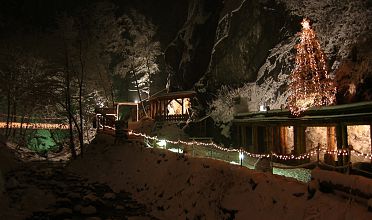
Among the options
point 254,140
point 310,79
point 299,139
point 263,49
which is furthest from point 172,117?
point 310,79

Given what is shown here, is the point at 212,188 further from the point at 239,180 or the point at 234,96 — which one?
the point at 234,96

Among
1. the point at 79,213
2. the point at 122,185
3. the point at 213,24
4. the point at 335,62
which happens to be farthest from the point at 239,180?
the point at 213,24

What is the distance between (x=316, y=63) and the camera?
68.4ft

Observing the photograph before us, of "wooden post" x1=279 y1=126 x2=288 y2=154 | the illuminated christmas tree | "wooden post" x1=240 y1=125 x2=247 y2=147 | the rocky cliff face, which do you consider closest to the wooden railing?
the rocky cliff face

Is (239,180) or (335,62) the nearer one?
(239,180)

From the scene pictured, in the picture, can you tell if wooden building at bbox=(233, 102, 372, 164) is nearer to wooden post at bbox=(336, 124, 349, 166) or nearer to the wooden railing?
wooden post at bbox=(336, 124, 349, 166)

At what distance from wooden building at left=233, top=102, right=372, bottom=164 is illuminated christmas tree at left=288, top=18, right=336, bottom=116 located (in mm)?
1264

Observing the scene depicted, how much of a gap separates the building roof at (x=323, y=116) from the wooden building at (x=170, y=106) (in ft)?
44.0

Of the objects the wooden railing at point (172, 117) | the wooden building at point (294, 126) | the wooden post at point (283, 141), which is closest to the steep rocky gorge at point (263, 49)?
the wooden railing at point (172, 117)

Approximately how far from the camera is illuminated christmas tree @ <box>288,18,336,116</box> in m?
20.2

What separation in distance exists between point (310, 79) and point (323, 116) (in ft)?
11.8

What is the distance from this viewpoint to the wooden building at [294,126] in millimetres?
16022

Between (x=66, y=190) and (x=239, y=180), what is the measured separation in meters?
11.9

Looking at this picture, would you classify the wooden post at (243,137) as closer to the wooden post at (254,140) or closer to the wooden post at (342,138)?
the wooden post at (254,140)
